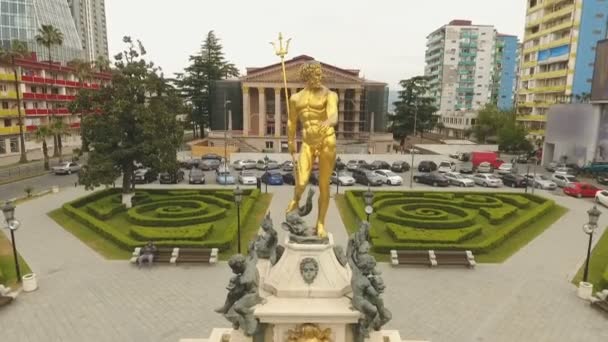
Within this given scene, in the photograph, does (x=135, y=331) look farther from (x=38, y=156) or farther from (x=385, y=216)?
(x=38, y=156)

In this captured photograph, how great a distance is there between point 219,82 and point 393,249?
173 feet

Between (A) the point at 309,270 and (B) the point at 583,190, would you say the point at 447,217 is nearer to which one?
(B) the point at 583,190

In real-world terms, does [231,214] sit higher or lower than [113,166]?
lower

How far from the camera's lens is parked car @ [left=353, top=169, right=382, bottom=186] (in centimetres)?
3728

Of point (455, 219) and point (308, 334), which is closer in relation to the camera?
point (308, 334)

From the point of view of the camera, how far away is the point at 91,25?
131 m

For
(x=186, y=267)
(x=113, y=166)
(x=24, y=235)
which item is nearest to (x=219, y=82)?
(x=113, y=166)

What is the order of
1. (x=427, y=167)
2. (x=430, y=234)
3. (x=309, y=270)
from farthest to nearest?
(x=427, y=167) → (x=430, y=234) → (x=309, y=270)

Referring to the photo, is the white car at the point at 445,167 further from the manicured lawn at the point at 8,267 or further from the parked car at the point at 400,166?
the manicured lawn at the point at 8,267

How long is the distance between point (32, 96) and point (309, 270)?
57043 millimetres

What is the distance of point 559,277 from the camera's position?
17297 millimetres

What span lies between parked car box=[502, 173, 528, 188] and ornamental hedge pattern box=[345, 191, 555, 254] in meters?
6.46

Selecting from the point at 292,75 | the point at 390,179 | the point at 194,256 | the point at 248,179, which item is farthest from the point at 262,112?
the point at 194,256

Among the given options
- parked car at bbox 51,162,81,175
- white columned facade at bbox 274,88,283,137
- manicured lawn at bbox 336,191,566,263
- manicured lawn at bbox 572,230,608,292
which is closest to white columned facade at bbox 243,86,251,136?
white columned facade at bbox 274,88,283,137
